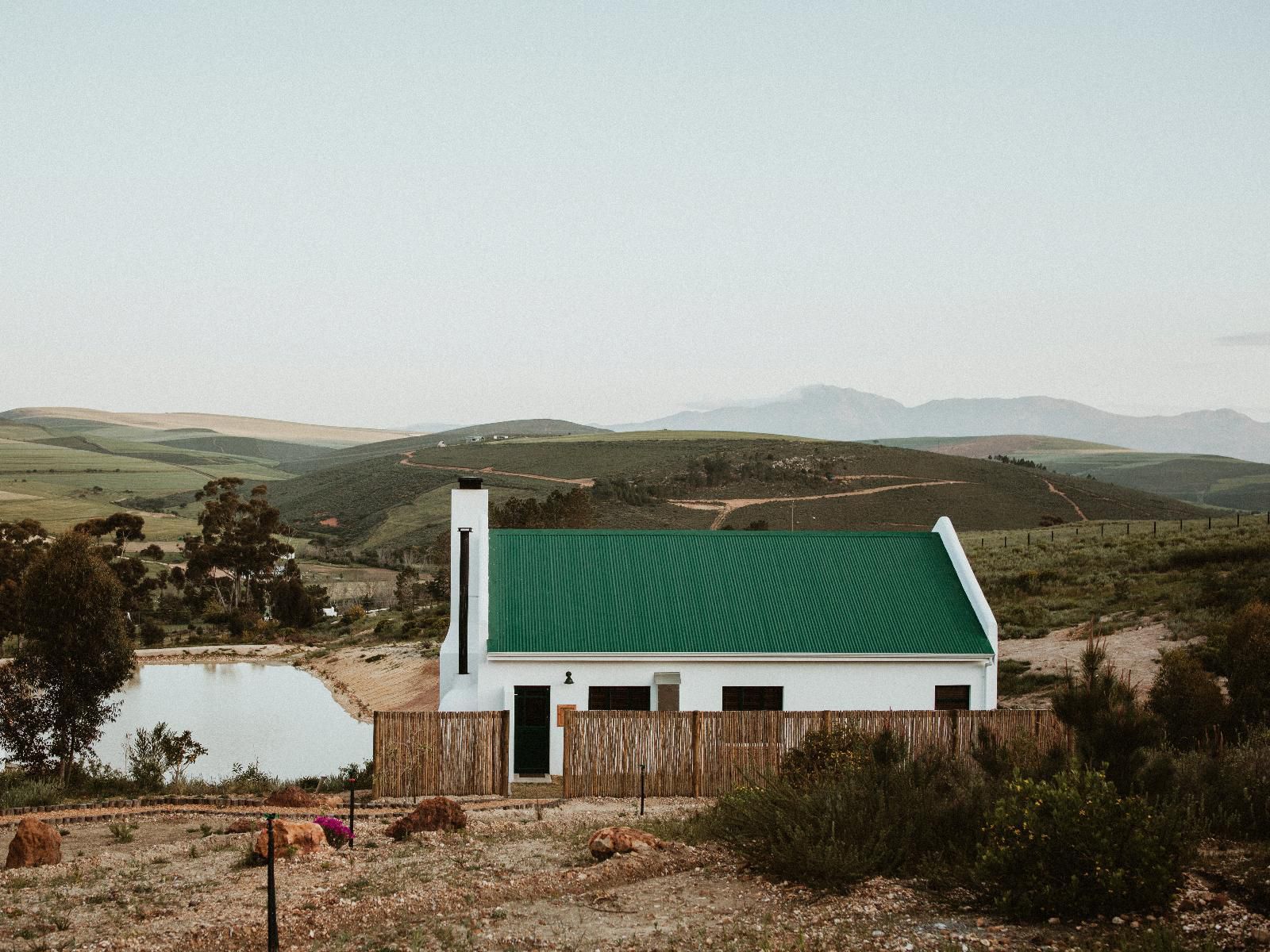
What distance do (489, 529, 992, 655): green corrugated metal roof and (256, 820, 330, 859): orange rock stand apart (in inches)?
299

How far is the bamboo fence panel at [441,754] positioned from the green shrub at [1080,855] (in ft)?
29.6

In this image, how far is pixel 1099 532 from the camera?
54.0 meters

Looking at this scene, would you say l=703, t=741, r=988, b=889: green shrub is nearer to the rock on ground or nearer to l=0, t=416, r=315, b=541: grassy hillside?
the rock on ground

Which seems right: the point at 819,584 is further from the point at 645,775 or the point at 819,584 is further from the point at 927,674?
the point at 645,775

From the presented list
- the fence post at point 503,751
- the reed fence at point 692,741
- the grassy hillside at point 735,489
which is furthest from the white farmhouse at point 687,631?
the grassy hillside at point 735,489

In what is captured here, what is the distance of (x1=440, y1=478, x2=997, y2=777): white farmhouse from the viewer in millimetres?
19109

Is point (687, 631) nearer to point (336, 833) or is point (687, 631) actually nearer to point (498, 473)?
point (336, 833)

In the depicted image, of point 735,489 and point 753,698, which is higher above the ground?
point 735,489

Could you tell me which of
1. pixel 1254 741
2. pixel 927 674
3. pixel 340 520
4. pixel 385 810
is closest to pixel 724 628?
pixel 927 674

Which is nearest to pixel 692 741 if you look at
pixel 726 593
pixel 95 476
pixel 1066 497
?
pixel 726 593

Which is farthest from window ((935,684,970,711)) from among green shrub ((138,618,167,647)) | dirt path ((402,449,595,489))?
dirt path ((402,449,595,489))

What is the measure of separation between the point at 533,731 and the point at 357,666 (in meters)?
25.9

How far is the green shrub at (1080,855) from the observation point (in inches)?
306

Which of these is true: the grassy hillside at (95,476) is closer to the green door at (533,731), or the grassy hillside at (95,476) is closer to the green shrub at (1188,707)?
the green door at (533,731)
